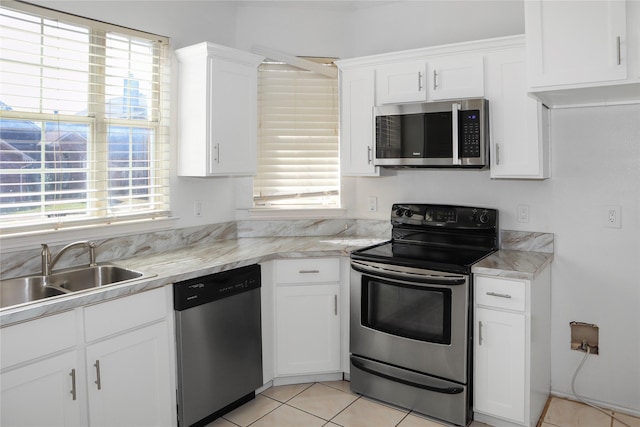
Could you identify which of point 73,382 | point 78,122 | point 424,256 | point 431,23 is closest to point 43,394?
point 73,382

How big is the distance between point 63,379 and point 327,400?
4.98 ft

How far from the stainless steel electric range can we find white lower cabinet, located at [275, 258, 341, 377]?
161 millimetres

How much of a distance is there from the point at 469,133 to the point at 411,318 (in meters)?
1.11

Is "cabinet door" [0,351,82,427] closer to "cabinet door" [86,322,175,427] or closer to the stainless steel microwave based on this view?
"cabinet door" [86,322,175,427]

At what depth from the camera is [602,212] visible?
2.77m

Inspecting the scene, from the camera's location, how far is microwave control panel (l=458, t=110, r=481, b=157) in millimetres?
2793

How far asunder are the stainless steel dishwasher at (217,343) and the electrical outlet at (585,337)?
1865 mm

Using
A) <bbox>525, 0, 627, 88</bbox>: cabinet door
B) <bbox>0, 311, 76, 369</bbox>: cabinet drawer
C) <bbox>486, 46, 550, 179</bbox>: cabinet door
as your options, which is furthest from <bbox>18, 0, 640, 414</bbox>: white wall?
<bbox>0, 311, 76, 369</bbox>: cabinet drawer

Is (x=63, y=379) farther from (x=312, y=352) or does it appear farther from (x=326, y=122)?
(x=326, y=122)

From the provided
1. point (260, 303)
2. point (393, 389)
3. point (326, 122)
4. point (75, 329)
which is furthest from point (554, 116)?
point (75, 329)

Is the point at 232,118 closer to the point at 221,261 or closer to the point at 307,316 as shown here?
the point at 221,261

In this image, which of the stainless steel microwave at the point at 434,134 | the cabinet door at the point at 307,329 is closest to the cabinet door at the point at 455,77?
the stainless steel microwave at the point at 434,134

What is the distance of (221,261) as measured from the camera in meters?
2.69

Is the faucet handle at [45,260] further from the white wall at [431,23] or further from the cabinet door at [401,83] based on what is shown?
the white wall at [431,23]
